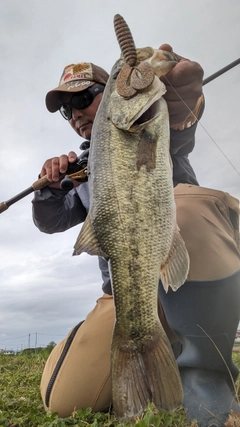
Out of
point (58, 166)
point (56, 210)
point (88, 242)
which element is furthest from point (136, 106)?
point (56, 210)

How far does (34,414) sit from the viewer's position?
3369 millimetres

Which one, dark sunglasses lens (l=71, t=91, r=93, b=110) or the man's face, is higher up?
dark sunglasses lens (l=71, t=91, r=93, b=110)

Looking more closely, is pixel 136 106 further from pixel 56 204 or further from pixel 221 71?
pixel 56 204

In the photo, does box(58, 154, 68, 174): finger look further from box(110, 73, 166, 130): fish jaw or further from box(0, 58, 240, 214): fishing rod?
box(110, 73, 166, 130): fish jaw

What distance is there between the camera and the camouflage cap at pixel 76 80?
4531 millimetres

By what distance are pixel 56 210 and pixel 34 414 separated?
6.61ft

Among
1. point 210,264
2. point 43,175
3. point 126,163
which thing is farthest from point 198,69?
point 43,175

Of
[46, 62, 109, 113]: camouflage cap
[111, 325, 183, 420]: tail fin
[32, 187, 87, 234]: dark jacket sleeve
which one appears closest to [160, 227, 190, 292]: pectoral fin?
[111, 325, 183, 420]: tail fin

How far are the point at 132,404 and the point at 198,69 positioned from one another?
2.32 m

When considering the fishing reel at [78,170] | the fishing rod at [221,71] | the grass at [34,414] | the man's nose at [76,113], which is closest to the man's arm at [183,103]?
the fishing rod at [221,71]

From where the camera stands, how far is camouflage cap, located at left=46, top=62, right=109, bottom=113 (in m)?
4.53

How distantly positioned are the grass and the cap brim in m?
3.17

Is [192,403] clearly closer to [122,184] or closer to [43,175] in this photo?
[122,184]

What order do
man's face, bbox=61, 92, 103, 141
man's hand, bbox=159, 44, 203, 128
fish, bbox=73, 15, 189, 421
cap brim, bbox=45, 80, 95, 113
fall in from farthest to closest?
man's face, bbox=61, 92, 103, 141
cap brim, bbox=45, 80, 95, 113
man's hand, bbox=159, 44, 203, 128
fish, bbox=73, 15, 189, 421
